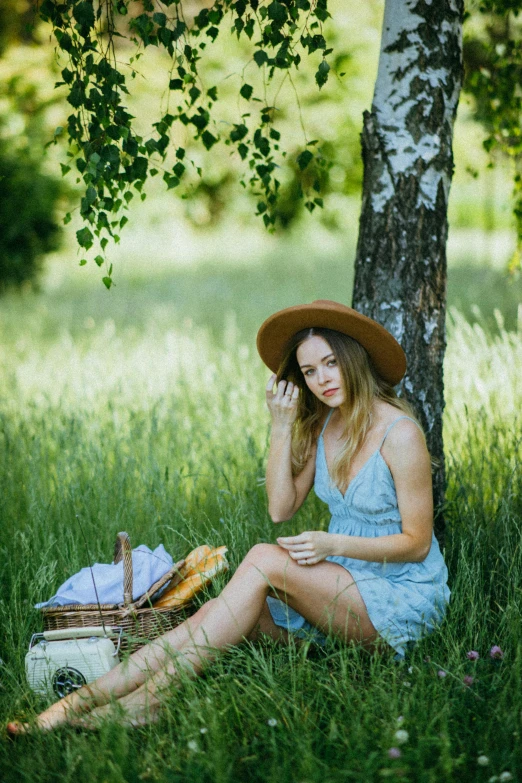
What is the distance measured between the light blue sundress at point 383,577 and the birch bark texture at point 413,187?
62 cm

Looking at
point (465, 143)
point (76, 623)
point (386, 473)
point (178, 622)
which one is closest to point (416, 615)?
point (386, 473)

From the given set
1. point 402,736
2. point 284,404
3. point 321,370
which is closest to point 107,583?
point 284,404

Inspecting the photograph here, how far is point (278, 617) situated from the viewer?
271 cm

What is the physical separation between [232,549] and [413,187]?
1668mm

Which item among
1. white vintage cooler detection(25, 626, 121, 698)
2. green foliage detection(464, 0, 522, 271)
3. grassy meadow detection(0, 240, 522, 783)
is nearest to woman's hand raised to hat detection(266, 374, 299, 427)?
grassy meadow detection(0, 240, 522, 783)

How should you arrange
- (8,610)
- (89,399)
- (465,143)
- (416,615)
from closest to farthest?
(416,615), (8,610), (89,399), (465,143)

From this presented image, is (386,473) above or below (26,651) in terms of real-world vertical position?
above

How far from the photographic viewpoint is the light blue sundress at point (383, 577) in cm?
252

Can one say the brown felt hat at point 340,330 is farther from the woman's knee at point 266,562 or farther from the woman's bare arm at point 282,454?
the woman's knee at point 266,562

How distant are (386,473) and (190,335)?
5811 millimetres

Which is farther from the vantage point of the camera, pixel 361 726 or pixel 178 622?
pixel 178 622

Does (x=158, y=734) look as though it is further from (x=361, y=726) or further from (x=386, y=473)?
(x=386, y=473)

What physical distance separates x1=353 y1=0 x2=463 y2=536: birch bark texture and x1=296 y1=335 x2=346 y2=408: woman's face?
541 mm

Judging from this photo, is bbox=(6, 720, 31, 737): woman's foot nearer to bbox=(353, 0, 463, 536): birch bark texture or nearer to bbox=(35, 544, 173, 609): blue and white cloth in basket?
bbox=(35, 544, 173, 609): blue and white cloth in basket
